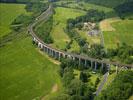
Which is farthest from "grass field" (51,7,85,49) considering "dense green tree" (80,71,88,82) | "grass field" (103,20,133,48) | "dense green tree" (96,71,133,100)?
"dense green tree" (96,71,133,100)

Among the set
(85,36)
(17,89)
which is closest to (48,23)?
(85,36)

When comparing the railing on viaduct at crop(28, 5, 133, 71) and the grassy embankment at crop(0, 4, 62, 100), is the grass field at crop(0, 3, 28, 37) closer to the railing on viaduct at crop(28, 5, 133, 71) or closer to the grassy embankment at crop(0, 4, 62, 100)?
the railing on viaduct at crop(28, 5, 133, 71)

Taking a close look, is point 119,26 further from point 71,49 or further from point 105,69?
point 105,69

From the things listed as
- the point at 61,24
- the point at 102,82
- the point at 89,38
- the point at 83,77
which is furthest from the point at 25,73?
the point at 61,24

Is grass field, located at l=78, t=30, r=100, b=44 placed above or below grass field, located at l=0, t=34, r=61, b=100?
above

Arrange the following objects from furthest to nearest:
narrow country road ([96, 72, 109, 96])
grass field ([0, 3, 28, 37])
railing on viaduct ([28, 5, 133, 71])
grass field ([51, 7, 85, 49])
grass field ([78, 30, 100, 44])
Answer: grass field ([0, 3, 28, 37])
grass field ([78, 30, 100, 44])
grass field ([51, 7, 85, 49])
railing on viaduct ([28, 5, 133, 71])
narrow country road ([96, 72, 109, 96])

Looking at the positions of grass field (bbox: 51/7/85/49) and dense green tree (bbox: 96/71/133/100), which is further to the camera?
grass field (bbox: 51/7/85/49)

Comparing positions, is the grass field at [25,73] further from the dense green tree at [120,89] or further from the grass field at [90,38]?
the grass field at [90,38]

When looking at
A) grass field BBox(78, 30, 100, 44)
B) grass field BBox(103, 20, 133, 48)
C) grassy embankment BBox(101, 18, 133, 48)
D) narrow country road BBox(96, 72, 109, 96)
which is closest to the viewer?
narrow country road BBox(96, 72, 109, 96)
